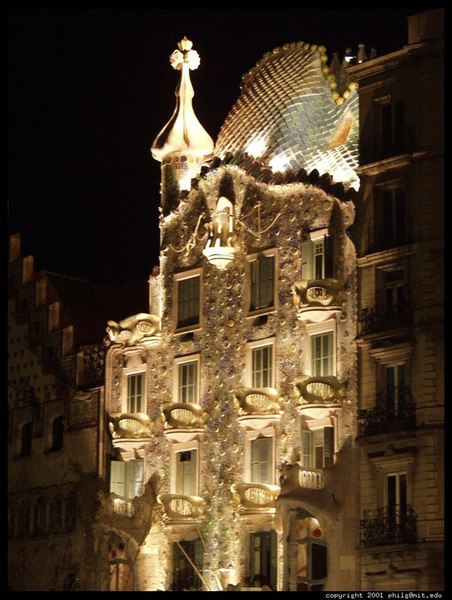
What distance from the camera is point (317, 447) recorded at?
63625 mm

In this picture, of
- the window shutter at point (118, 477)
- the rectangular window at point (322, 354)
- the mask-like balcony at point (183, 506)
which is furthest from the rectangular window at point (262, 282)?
the window shutter at point (118, 477)

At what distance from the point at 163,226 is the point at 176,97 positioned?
4610 millimetres

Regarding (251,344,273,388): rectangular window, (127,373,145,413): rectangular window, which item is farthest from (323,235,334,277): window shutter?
(127,373,145,413): rectangular window

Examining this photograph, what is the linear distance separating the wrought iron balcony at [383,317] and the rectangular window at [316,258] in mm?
2719

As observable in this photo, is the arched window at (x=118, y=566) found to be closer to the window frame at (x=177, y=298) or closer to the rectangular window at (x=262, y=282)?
Result: the window frame at (x=177, y=298)

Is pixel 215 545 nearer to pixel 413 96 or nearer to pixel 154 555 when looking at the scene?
pixel 154 555

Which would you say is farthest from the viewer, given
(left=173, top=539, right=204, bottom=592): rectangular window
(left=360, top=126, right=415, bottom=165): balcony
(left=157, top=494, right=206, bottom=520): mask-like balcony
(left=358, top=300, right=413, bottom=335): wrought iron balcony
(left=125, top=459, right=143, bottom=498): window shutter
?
(left=125, top=459, right=143, bottom=498): window shutter

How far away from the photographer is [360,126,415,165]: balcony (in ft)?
203

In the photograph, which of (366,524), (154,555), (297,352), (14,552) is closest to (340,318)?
(297,352)

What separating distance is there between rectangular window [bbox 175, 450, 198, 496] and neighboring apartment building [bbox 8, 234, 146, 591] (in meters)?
3.43

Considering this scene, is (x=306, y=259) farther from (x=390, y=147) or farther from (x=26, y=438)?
(x=26, y=438)

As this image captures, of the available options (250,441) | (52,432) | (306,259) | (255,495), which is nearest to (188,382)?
(250,441)

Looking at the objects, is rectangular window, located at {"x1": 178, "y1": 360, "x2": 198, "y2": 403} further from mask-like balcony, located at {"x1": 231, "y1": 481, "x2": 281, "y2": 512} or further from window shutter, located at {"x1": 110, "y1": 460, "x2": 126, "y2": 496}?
mask-like balcony, located at {"x1": 231, "y1": 481, "x2": 281, "y2": 512}

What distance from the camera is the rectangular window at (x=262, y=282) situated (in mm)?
66250
